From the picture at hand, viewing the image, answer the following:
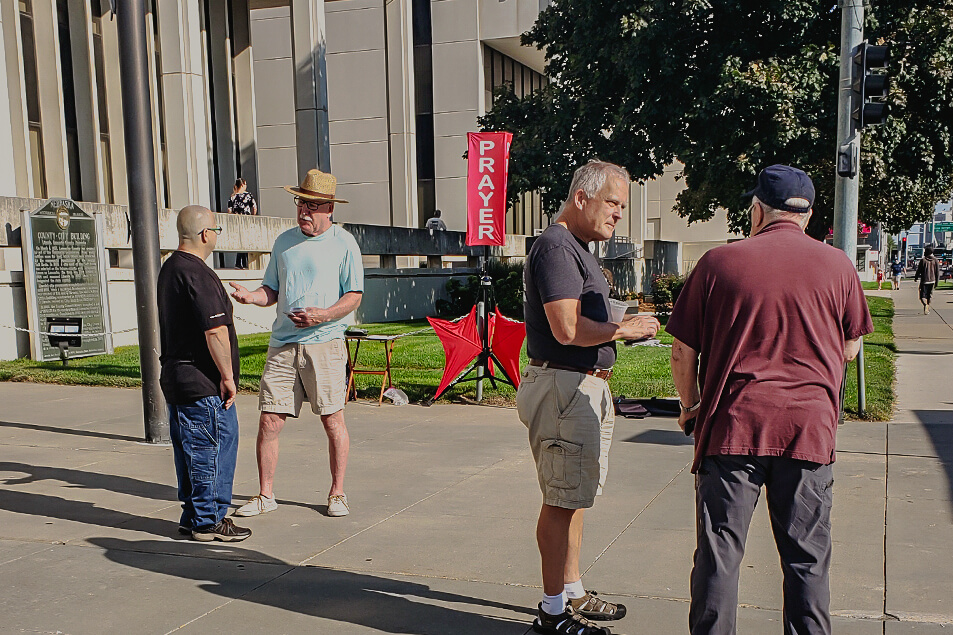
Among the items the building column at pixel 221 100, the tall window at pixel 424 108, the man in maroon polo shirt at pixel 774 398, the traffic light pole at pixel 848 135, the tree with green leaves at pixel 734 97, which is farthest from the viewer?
the tall window at pixel 424 108

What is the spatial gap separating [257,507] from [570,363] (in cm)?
268

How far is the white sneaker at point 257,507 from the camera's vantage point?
527 centimetres

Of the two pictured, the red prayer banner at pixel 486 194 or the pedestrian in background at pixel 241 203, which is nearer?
the red prayer banner at pixel 486 194

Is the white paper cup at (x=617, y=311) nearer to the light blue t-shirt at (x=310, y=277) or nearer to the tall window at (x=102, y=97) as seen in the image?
the light blue t-shirt at (x=310, y=277)

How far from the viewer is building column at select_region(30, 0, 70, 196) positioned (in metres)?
19.8

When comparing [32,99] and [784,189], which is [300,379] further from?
[32,99]

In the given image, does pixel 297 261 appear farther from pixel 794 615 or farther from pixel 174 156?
pixel 174 156

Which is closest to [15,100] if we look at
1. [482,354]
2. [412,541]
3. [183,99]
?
[183,99]

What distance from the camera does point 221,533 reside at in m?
4.85

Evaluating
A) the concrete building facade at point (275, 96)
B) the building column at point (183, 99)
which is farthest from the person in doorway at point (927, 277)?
the building column at point (183, 99)

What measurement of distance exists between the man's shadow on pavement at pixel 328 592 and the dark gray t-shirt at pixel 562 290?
1.20 meters

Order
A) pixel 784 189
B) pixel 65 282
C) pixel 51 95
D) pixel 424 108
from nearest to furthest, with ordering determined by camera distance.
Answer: pixel 784 189, pixel 65 282, pixel 51 95, pixel 424 108

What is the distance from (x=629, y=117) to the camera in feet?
62.7

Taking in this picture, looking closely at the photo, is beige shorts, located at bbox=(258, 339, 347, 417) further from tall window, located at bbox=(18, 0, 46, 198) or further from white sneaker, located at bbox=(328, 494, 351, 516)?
tall window, located at bbox=(18, 0, 46, 198)
